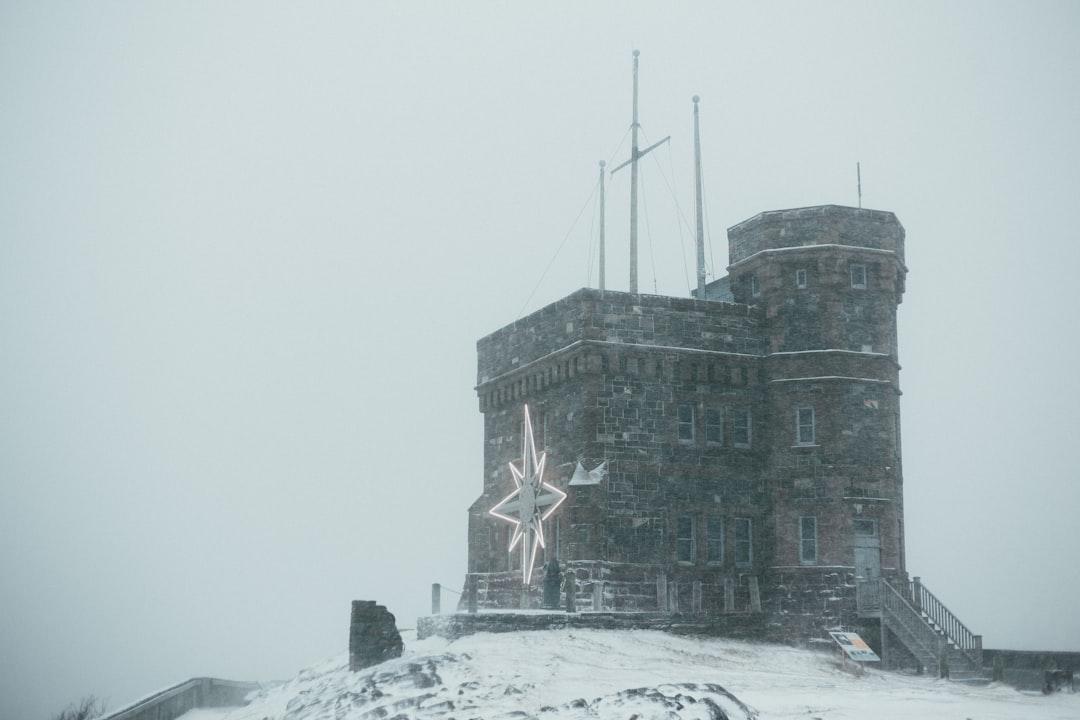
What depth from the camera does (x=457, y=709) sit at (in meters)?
23.3

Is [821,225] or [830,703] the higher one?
[821,225]

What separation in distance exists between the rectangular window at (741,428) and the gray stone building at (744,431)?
63 mm

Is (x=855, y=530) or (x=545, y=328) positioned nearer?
(x=855, y=530)

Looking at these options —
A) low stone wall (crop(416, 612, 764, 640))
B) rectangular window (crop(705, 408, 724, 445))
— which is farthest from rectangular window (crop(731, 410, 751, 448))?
low stone wall (crop(416, 612, 764, 640))

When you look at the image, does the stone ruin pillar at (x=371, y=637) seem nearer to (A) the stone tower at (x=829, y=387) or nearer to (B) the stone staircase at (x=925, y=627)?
(A) the stone tower at (x=829, y=387)

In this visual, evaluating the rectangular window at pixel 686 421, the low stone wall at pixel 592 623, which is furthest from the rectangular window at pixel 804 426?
the low stone wall at pixel 592 623

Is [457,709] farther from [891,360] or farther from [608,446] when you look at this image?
[891,360]

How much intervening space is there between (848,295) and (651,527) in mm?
8612

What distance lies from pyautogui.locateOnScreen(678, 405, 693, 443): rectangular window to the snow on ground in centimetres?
622

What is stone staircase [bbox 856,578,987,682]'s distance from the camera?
1219 inches

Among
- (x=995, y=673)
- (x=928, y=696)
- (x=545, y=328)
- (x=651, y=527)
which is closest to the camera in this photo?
(x=928, y=696)

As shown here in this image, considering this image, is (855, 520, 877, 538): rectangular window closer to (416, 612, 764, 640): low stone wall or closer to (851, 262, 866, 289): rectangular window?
(416, 612, 764, 640): low stone wall

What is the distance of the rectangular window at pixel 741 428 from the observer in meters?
36.0

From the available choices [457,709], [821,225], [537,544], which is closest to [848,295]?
[821,225]
